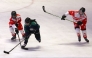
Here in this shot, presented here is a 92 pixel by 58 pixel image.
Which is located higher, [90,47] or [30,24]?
[30,24]

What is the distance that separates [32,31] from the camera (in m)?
4.38

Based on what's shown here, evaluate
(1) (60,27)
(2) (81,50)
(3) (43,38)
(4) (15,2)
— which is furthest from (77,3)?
(2) (81,50)

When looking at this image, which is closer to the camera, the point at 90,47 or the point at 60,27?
the point at 90,47

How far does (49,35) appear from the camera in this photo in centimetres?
539

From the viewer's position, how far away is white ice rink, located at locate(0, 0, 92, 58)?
14.0ft

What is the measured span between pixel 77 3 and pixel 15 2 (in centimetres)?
241

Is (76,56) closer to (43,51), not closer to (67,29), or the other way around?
(43,51)

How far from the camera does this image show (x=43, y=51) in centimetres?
438

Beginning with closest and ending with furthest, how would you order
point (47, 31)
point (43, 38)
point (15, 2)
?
1. point (43, 38)
2. point (47, 31)
3. point (15, 2)

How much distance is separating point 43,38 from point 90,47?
1123 mm

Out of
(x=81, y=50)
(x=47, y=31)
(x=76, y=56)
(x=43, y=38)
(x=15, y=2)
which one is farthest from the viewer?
(x=15, y=2)

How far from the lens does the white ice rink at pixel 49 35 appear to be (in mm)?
4266

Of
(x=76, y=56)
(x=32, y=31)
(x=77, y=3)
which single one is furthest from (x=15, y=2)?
(x=76, y=56)

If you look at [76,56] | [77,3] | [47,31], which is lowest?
[76,56]
